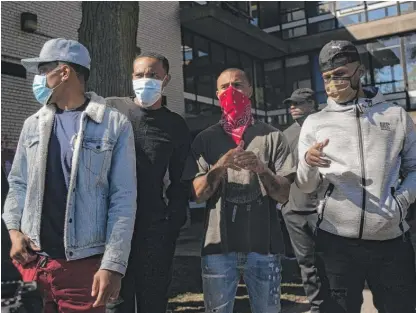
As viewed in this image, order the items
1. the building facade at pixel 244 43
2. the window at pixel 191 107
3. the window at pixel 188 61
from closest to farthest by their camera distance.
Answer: the building facade at pixel 244 43 < the window at pixel 191 107 < the window at pixel 188 61

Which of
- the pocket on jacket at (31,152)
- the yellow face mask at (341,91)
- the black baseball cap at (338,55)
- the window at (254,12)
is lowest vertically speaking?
the pocket on jacket at (31,152)

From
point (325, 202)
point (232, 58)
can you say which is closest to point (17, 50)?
point (232, 58)

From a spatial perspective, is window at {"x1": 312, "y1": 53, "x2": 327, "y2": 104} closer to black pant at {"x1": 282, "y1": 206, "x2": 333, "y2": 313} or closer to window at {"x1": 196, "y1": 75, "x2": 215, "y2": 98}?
window at {"x1": 196, "y1": 75, "x2": 215, "y2": 98}

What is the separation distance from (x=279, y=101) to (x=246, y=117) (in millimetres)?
16102

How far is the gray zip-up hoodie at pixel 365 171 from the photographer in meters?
2.55

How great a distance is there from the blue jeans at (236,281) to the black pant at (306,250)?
4.49 ft

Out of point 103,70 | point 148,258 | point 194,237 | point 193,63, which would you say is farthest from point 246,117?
point 193,63

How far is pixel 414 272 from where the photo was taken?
2564mm

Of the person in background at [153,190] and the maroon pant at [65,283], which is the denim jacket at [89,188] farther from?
the person in background at [153,190]

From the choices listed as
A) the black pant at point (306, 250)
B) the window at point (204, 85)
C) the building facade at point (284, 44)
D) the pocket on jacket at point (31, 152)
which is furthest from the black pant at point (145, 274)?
the window at point (204, 85)

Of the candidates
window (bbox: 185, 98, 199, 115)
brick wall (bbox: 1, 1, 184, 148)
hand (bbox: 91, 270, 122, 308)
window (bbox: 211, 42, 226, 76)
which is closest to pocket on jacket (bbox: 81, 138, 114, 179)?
hand (bbox: 91, 270, 122, 308)

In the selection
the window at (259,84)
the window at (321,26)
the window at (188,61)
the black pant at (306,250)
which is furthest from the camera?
the window at (259,84)

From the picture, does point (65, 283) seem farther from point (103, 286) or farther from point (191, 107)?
point (191, 107)

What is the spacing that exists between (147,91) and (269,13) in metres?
17.1
